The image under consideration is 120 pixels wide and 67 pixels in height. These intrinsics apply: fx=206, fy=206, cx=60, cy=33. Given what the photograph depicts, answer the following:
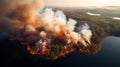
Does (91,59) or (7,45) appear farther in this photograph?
(91,59)

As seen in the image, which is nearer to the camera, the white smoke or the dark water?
the dark water

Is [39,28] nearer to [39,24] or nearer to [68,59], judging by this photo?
[39,24]

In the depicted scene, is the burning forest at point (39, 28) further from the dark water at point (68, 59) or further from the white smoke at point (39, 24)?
the dark water at point (68, 59)

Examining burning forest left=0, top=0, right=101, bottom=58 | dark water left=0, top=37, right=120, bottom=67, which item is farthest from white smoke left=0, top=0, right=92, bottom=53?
dark water left=0, top=37, right=120, bottom=67

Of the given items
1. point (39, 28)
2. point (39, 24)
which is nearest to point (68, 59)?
point (39, 28)

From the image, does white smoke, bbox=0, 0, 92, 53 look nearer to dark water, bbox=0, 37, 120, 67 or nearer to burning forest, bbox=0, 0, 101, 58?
burning forest, bbox=0, 0, 101, 58

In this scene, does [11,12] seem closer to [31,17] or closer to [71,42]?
[31,17]

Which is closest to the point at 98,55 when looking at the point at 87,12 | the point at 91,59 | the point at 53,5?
the point at 91,59
